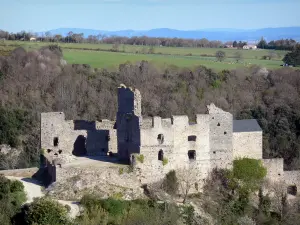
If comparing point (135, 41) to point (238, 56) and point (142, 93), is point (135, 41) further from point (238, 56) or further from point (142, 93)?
point (142, 93)

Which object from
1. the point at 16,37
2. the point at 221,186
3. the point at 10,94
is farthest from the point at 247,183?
the point at 16,37

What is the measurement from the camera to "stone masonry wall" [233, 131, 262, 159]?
118ft

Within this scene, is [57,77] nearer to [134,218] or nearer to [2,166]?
[2,166]

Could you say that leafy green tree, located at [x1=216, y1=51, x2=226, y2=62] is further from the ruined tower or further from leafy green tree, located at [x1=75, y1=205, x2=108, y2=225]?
leafy green tree, located at [x1=75, y1=205, x2=108, y2=225]

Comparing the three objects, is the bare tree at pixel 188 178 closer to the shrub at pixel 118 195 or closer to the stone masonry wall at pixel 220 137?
the stone masonry wall at pixel 220 137

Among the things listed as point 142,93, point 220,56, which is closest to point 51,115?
point 142,93

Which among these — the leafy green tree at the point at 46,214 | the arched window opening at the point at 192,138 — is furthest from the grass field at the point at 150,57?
the leafy green tree at the point at 46,214

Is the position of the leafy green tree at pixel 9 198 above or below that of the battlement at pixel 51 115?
below

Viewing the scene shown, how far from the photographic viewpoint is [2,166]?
144 ft

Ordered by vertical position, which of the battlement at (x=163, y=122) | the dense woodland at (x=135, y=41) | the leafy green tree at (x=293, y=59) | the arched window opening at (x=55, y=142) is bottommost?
the arched window opening at (x=55, y=142)

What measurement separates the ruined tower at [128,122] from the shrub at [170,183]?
1.97 meters

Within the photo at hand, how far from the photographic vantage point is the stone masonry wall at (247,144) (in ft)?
118

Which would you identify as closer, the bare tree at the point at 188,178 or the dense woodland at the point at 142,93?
the bare tree at the point at 188,178

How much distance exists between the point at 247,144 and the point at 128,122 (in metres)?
6.81
